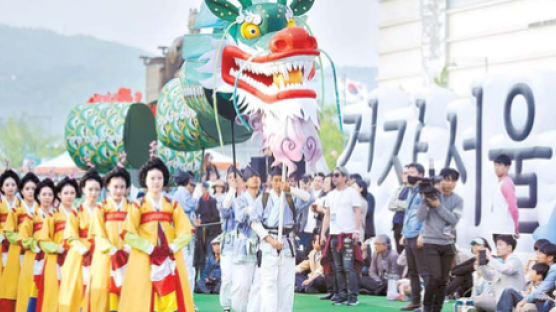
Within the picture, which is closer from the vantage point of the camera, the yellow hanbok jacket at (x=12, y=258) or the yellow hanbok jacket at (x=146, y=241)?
the yellow hanbok jacket at (x=146, y=241)

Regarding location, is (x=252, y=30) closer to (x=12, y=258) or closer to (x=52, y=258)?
(x=52, y=258)

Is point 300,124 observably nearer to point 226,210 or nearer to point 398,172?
point 226,210

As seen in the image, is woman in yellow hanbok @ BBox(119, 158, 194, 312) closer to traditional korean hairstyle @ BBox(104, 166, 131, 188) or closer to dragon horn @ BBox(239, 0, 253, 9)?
traditional korean hairstyle @ BBox(104, 166, 131, 188)

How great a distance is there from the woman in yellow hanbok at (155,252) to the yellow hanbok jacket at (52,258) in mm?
1659

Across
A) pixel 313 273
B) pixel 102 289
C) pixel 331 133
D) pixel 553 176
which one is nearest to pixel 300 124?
pixel 102 289

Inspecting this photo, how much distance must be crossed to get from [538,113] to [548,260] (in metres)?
2.89

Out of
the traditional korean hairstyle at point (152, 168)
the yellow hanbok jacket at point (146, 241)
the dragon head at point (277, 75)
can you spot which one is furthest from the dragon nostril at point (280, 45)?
the yellow hanbok jacket at point (146, 241)

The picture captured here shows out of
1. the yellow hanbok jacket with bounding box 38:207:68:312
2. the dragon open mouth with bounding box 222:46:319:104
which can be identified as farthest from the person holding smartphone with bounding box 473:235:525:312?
the yellow hanbok jacket with bounding box 38:207:68:312

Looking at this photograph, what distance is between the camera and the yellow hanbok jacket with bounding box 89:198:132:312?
8.41 meters

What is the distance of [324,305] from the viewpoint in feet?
39.4

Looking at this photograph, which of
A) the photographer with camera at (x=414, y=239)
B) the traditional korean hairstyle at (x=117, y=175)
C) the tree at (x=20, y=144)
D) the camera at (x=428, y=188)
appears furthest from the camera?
the tree at (x=20, y=144)

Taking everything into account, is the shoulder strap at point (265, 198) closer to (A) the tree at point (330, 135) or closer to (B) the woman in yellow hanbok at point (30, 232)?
(B) the woman in yellow hanbok at point (30, 232)

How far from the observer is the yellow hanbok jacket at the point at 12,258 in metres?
10.1

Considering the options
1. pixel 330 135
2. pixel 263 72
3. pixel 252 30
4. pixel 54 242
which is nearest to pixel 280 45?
pixel 263 72
